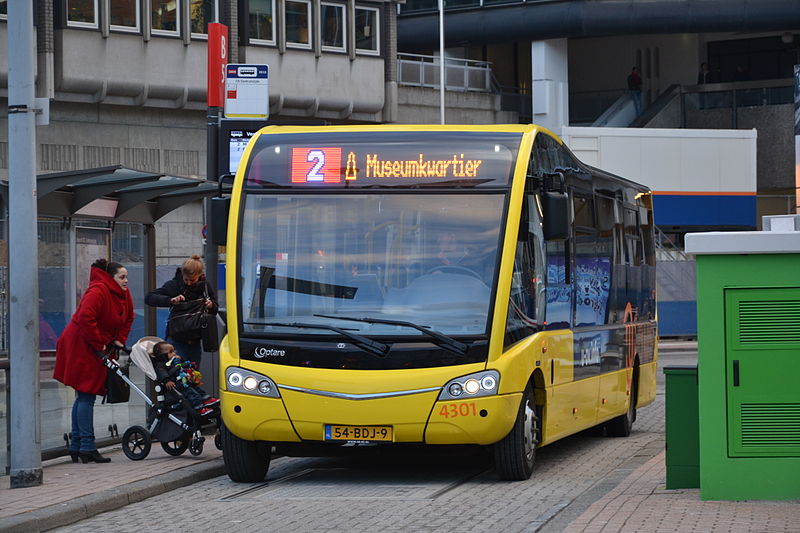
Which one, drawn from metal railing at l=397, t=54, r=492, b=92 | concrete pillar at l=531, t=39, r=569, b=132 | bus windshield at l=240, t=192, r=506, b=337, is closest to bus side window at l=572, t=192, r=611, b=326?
bus windshield at l=240, t=192, r=506, b=337

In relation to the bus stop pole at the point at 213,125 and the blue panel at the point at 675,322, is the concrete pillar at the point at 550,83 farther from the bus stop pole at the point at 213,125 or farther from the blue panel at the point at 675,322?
the bus stop pole at the point at 213,125

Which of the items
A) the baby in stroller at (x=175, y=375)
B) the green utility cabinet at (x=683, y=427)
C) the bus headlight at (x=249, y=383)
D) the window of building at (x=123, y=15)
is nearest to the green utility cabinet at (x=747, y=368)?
the green utility cabinet at (x=683, y=427)

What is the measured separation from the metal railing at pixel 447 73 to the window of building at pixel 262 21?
700 centimetres

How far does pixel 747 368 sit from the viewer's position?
9.80m

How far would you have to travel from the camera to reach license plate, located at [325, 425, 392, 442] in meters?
11.6

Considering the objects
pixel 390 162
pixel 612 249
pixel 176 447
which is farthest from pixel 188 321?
pixel 612 249

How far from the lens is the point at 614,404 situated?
1597cm

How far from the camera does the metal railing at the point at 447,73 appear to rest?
48.0 m

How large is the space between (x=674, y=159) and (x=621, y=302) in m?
30.8

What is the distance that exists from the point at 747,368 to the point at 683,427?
2.81 feet

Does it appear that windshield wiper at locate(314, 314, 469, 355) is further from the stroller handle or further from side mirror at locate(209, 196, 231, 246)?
the stroller handle

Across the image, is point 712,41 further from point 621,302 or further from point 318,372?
point 318,372

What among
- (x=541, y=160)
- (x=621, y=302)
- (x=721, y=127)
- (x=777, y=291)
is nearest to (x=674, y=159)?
(x=721, y=127)

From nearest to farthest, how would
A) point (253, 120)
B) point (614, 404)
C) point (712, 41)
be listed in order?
point (614, 404) → point (253, 120) → point (712, 41)
